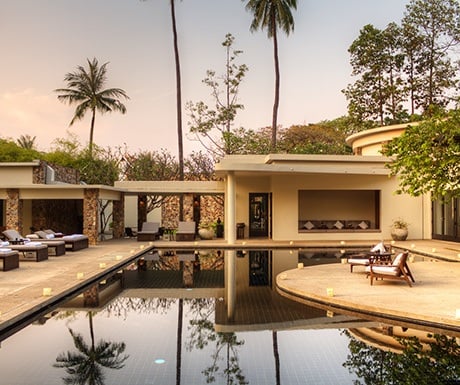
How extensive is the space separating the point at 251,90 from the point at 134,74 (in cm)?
824

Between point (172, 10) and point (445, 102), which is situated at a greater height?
point (172, 10)

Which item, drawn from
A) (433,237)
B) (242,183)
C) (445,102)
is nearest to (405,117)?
(445,102)

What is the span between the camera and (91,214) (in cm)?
1969

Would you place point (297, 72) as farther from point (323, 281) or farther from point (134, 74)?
point (323, 281)

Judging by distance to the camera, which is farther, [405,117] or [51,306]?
[405,117]

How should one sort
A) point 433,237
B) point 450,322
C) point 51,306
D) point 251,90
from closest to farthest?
1. point 450,322
2. point 51,306
3. point 433,237
4. point 251,90

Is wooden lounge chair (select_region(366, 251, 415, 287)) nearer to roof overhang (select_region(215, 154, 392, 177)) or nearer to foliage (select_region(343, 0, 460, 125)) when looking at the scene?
roof overhang (select_region(215, 154, 392, 177))

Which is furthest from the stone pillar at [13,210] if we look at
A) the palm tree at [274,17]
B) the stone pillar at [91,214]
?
the palm tree at [274,17]

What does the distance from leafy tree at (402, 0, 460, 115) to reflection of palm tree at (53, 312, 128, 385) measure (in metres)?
31.0

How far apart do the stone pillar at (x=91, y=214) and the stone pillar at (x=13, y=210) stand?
8.85 ft

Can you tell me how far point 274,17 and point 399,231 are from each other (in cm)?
1715

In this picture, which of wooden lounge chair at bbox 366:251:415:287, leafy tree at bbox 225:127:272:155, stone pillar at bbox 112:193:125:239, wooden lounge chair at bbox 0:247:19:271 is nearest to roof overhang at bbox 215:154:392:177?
stone pillar at bbox 112:193:125:239

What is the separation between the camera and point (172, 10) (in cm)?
2877

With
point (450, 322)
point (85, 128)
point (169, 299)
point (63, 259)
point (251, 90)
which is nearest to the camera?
point (450, 322)
